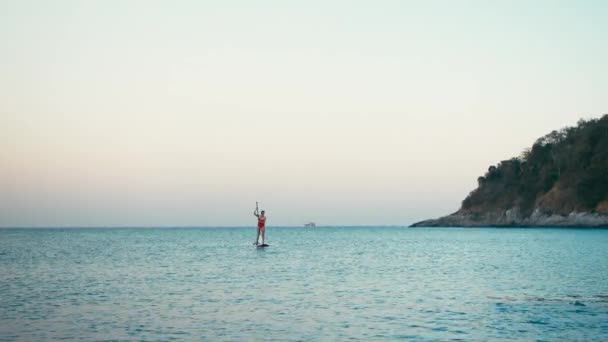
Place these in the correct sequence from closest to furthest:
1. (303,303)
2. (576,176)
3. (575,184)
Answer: (303,303) < (575,184) < (576,176)

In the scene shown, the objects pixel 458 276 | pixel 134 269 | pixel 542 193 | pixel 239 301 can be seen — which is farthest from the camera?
pixel 542 193

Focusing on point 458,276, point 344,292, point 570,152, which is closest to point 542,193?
point 570,152

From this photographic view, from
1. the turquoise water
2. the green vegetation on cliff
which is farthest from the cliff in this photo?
the turquoise water

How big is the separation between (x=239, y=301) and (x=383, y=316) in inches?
283

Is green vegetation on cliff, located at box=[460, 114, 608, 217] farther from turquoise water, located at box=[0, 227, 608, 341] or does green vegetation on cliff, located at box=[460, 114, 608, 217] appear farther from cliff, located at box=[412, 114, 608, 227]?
turquoise water, located at box=[0, 227, 608, 341]

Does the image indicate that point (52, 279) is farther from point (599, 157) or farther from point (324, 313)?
point (599, 157)

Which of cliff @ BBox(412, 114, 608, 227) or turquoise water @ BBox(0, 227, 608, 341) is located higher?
cliff @ BBox(412, 114, 608, 227)

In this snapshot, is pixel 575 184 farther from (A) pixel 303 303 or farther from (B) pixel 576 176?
(A) pixel 303 303

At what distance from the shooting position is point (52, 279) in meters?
39.8

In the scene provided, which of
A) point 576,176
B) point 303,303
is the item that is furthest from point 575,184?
point 303,303

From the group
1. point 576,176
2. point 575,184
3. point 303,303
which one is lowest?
point 303,303

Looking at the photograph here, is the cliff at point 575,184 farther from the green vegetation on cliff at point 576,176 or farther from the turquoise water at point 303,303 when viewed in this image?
the turquoise water at point 303,303

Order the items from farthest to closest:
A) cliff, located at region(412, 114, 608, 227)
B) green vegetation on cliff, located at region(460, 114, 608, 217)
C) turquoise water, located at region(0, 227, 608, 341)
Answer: green vegetation on cliff, located at region(460, 114, 608, 217), cliff, located at region(412, 114, 608, 227), turquoise water, located at region(0, 227, 608, 341)

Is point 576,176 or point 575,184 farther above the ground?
point 576,176
